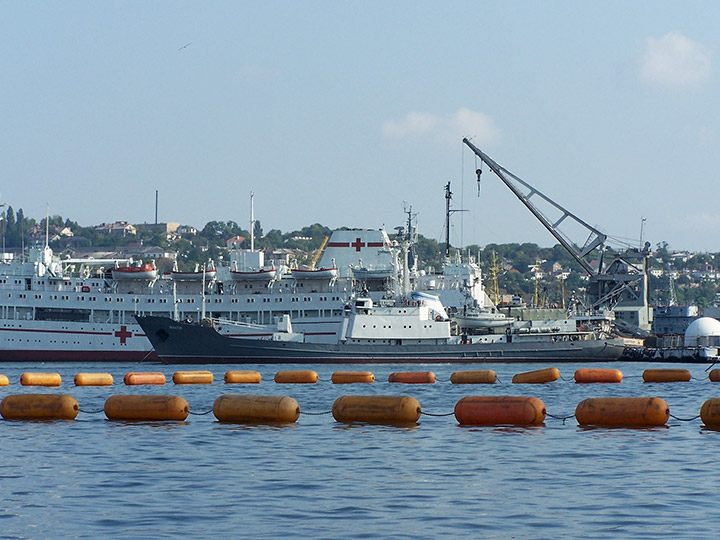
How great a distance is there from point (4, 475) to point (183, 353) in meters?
46.5

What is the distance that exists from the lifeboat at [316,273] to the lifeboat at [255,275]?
1518mm

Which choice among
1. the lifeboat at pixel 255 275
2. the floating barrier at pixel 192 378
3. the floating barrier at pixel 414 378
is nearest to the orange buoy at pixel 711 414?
the floating barrier at pixel 414 378

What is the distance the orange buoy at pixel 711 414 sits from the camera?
2472cm

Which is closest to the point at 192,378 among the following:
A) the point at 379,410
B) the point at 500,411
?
the point at 379,410

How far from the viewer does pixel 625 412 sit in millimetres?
24547

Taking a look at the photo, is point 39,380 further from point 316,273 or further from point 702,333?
point 702,333

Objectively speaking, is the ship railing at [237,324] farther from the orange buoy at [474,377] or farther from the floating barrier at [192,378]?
the orange buoy at [474,377]

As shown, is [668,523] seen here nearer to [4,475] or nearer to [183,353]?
[4,475]

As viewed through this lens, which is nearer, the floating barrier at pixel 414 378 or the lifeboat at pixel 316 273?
the floating barrier at pixel 414 378

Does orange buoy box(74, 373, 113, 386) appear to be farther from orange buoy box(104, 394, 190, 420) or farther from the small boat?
the small boat

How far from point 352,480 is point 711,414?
1038 centimetres

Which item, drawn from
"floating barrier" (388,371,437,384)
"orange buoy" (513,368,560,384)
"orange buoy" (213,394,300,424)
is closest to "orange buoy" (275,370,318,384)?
"floating barrier" (388,371,437,384)

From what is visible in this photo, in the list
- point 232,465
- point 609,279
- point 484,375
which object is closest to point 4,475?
point 232,465

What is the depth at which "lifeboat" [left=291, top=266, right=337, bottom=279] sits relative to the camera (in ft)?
244
